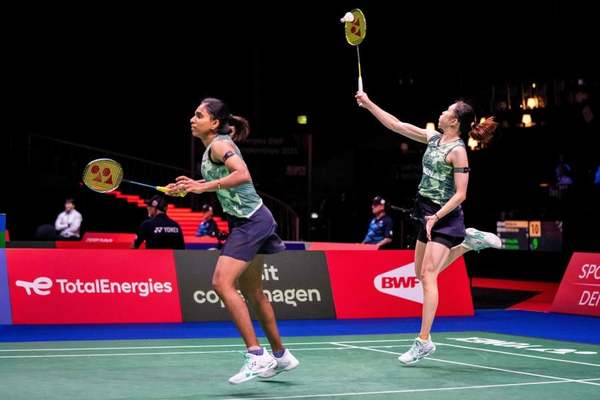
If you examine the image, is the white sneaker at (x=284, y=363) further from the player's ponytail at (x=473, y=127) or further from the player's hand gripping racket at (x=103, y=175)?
the player's ponytail at (x=473, y=127)

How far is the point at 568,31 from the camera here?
86.2 ft

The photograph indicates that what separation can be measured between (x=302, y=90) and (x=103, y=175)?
2878 cm

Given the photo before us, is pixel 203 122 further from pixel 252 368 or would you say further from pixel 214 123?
pixel 252 368

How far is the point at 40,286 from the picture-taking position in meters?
12.1

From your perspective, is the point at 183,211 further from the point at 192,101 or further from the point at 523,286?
the point at 523,286

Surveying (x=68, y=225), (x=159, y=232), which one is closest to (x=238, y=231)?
(x=159, y=232)

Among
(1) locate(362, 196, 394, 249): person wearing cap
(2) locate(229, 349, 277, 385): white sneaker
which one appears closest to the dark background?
(1) locate(362, 196, 394, 249): person wearing cap

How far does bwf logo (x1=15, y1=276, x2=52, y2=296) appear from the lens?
12.0 metres

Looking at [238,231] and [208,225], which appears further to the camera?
[208,225]

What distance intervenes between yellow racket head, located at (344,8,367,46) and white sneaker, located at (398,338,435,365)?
292cm

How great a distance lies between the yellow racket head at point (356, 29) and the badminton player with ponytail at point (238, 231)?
2.35m

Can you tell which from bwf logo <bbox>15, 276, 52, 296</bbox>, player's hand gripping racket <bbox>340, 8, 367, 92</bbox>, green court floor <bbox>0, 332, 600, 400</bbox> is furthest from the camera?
bwf logo <bbox>15, 276, 52, 296</bbox>

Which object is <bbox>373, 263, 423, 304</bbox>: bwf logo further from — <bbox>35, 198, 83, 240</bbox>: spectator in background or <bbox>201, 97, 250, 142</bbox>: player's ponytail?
<bbox>35, 198, 83, 240</bbox>: spectator in background

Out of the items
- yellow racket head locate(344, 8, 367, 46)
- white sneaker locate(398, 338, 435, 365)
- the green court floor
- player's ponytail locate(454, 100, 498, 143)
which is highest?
yellow racket head locate(344, 8, 367, 46)
